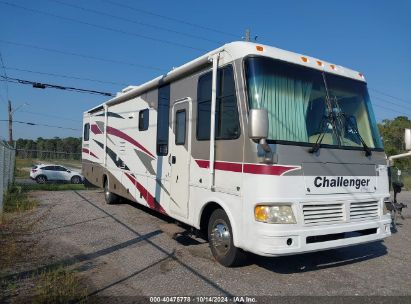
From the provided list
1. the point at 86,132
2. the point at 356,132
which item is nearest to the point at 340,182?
the point at 356,132

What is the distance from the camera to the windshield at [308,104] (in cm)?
518

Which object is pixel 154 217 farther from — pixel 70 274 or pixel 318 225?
pixel 318 225

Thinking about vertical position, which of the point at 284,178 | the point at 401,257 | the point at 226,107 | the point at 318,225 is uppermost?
the point at 226,107

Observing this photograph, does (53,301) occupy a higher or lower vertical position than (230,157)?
lower

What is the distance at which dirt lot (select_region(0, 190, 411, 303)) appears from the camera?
4.81 meters

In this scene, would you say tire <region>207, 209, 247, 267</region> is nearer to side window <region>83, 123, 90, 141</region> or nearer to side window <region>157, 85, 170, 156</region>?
side window <region>157, 85, 170, 156</region>

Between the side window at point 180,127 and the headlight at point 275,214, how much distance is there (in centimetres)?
237

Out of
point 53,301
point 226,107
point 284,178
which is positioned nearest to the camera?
point 53,301

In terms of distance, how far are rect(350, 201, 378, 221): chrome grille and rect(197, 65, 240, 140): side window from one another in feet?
6.57

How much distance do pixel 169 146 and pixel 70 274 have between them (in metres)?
3.12

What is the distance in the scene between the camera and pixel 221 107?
5734 mm

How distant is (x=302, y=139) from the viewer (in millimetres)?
5250

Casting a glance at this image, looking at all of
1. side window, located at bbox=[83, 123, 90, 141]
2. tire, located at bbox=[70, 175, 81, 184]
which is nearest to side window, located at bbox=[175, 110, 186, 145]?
side window, located at bbox=[83, 123, 90, 141]

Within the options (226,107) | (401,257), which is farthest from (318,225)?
(401,257)
